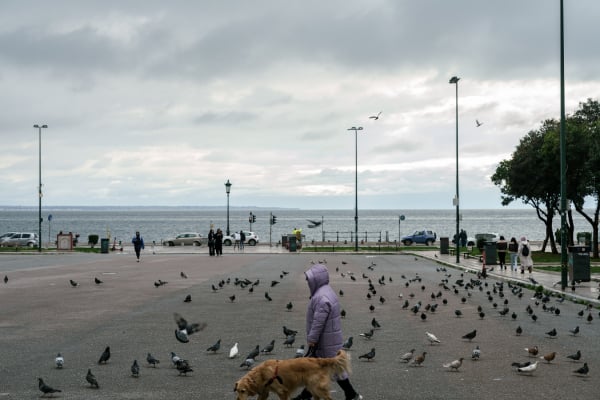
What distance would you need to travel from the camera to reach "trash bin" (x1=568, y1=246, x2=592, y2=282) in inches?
894

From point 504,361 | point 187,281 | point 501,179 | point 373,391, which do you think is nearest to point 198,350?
point 373,391

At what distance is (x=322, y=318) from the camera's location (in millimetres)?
7262

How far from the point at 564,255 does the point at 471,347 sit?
11.9 meters

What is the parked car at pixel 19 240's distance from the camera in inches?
2709

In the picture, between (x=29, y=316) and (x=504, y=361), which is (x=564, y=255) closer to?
(x=504, y=361)

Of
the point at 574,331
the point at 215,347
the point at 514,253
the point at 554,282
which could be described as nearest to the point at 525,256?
the point at 514,253

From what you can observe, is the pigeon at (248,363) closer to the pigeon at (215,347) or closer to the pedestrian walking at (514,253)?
the pigeon at (215,347)

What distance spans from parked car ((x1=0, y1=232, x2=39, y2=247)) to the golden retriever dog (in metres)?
65.6

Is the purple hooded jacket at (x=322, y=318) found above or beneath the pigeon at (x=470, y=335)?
above

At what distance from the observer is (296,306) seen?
17.5 m

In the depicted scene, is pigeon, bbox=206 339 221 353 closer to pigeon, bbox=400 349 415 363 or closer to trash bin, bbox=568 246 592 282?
pigeon, bbox=400 349 415 363

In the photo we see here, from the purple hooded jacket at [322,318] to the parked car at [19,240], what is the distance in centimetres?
6526

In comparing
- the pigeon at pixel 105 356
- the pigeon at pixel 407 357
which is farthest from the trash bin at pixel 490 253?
the pigeon at pixel 105 356

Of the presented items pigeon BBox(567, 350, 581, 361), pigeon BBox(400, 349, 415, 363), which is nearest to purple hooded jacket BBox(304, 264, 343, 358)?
pigeon BBox(400, 349, 415, 363)
